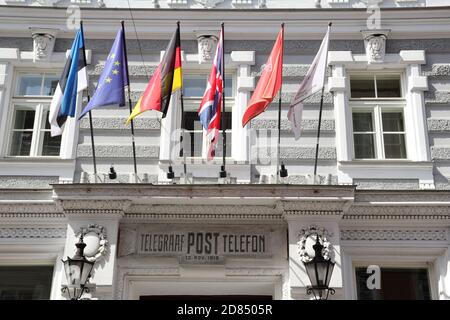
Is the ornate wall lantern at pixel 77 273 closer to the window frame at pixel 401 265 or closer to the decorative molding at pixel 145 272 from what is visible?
the decorative molding at pixel 145 272

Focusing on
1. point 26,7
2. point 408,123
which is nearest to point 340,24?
point 408,123

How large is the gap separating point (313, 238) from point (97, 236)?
3486 mm

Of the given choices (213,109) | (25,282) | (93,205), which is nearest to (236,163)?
(213,109)

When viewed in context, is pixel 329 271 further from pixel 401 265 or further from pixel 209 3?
pixel 209 3

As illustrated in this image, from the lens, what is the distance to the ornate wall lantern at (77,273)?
960 centimetres

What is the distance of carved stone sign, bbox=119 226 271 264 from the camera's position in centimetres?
1073

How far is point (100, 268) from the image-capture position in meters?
10.3

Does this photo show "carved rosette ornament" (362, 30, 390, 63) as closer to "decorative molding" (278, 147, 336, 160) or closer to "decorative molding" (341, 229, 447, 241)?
"decorative molding" (278, 147, 336, 160)

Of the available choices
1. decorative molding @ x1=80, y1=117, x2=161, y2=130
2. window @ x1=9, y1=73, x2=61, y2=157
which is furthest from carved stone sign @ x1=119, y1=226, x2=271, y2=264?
window @ x1=9, y1=73, x2=61, y2=157

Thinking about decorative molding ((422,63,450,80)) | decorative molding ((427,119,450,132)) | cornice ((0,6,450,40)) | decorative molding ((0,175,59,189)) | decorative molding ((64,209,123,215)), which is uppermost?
cornice ((0,6,450,40))

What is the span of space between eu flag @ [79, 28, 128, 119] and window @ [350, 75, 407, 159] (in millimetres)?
4284

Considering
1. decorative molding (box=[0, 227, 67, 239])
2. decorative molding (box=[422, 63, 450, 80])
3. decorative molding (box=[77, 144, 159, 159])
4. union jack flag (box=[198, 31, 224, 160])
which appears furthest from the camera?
decorative molding (box=[422, 63, 450, 80])

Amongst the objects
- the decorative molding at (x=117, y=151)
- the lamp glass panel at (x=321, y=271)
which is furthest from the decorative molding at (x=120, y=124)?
the lamp glass panel at (x=321, y=271)

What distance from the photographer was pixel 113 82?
10.9 metres
